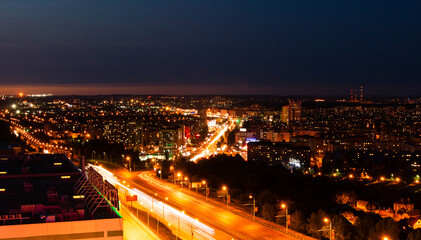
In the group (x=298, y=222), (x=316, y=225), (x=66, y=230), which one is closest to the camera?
(x=66, y=230)

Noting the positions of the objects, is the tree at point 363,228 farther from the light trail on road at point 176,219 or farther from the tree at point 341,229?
the light trail on road at point 176,219

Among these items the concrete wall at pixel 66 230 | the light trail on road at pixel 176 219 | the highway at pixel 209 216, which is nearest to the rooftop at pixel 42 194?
the concrete wall at pixel 66 230

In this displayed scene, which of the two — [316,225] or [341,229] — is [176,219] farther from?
[341,229]

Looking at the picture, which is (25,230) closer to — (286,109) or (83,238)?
(83,238)

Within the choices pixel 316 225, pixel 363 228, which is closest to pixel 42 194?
pixel 316 225

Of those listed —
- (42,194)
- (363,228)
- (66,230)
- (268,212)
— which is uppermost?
(42,194)

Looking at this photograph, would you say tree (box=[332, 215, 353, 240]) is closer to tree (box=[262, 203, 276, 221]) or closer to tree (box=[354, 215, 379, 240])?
tree (box=[354, 215, 379, 240])

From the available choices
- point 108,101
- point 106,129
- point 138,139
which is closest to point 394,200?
point 138,139
